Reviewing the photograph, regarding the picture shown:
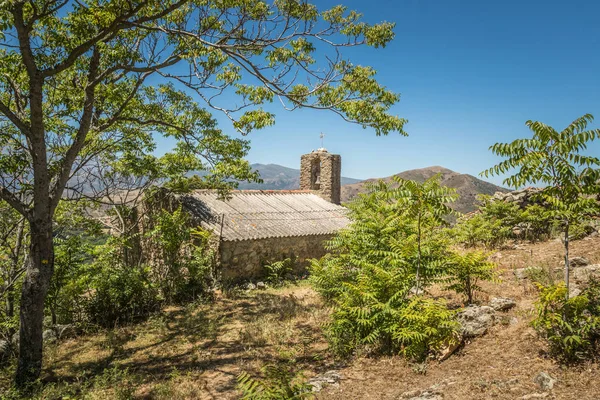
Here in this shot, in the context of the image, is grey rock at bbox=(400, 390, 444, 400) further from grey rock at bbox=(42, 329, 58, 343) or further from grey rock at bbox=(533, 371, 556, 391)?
grey rock at bbox=(42, 329, 58, 343)

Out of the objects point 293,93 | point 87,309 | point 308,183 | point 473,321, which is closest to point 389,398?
point 473,321

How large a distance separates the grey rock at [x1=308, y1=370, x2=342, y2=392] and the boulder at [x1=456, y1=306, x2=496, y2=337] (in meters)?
2.21

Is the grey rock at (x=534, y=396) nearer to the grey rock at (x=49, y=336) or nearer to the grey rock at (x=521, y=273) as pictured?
the grey rock at (x=521, y=273)

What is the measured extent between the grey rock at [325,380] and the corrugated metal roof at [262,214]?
733cm

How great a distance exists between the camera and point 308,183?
22.2 meters

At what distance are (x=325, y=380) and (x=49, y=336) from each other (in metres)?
7.29

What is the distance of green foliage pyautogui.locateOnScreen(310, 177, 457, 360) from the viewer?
16.9ft

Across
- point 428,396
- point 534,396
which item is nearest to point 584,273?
point 534,396

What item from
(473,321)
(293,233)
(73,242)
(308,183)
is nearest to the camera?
(473,321)

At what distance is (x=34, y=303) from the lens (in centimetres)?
602

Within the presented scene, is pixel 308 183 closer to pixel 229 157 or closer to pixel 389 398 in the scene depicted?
pixel 229 157

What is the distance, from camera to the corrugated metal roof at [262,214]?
1317cm

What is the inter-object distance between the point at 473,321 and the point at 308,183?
1697cm

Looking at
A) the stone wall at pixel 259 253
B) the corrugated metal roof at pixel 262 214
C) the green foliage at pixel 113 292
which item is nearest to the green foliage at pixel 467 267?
the corrugated metal roof at pixel 262 214
